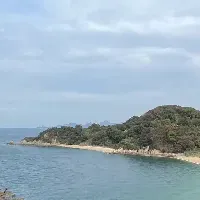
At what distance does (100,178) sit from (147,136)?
135 feet

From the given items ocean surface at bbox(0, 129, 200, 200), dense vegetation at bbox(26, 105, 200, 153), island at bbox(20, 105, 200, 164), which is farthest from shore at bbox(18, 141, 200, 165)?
ocean surface at bbox(0, 129, 200, 200)

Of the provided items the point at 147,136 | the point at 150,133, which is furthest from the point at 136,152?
the point at 150,133

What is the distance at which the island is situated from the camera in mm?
90125

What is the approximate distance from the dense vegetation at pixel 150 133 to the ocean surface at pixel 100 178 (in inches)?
436

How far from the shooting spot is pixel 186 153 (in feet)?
282

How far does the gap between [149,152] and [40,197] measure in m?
53.7

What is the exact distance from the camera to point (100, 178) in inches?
2218

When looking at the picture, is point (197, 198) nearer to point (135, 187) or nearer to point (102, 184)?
point (135, 187)

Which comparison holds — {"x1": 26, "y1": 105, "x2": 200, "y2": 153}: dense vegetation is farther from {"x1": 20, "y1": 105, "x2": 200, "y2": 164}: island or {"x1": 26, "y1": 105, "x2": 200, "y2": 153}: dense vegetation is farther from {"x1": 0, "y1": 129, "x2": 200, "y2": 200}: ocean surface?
{"x1": 0, "y1": 129, "x2": 200, "y2": 200}: ocean surface

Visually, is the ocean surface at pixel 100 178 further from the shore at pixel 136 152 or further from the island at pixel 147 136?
the island at pixel 147 136

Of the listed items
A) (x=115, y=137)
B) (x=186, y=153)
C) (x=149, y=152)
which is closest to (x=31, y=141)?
(x=115, y=137)

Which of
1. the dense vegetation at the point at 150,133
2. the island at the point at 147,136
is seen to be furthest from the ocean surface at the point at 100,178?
the dense vegetation at the point at 150,133

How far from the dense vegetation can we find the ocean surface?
36.4ft

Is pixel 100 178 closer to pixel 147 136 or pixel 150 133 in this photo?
pixel 150 133
